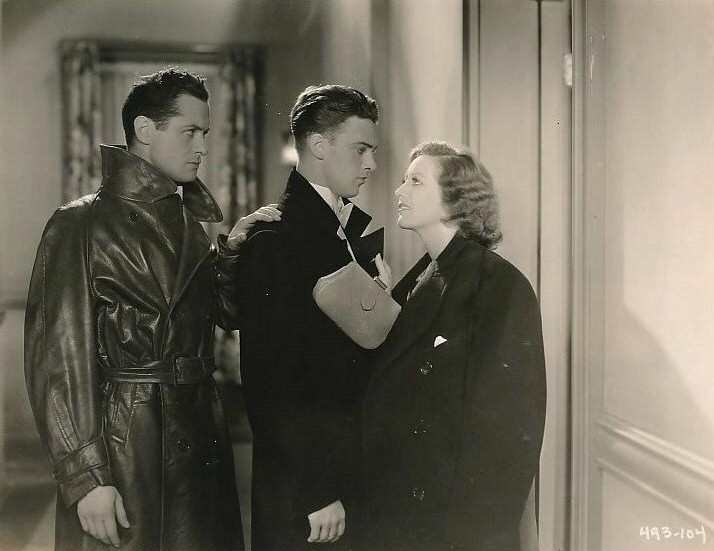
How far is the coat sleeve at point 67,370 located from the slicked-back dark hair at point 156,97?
0.30 m

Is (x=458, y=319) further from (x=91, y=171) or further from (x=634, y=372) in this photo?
(x=91, y=171)

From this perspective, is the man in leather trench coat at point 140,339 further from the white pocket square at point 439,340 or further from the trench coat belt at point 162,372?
the white pocket square at point 439,340

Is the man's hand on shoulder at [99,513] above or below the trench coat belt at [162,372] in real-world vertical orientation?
below

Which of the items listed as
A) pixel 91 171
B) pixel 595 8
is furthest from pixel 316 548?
pixel 595 8

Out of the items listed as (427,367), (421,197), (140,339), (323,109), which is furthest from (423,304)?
(140,339)

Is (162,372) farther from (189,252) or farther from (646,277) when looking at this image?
(646,277)

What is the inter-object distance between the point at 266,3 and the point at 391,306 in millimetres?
783

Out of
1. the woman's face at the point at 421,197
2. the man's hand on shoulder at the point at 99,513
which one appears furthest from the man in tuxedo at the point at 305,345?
the man's hand on shoulder at the point at 99,513

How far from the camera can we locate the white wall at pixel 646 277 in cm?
161

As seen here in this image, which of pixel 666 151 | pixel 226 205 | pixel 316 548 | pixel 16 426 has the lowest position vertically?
pixel 316 548

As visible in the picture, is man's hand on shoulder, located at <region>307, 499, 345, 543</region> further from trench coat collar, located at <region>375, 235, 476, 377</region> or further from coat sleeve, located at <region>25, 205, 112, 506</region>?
coat sleeve, located at <region>25, 205, 112, 506</region>

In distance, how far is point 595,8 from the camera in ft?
5.59

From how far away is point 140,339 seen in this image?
1.50m

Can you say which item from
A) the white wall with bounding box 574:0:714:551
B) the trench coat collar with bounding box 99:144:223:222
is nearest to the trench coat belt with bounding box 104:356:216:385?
the trench coat collar with bounding box 99:144:223:222
